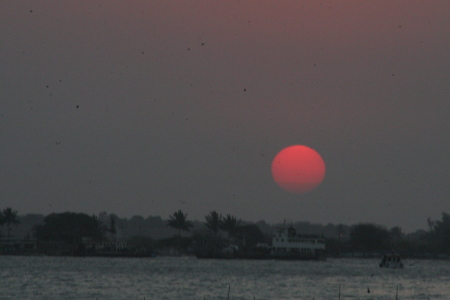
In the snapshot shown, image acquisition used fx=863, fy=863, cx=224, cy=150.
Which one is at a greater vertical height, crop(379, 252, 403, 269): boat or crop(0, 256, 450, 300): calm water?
crop(379, 252, 403, 269): boat

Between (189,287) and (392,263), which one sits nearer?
(189,287)

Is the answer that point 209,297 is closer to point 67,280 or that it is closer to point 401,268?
point 67,280

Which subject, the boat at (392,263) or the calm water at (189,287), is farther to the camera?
the boat at (392,263)

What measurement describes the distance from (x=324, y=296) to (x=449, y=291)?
21.1 metres

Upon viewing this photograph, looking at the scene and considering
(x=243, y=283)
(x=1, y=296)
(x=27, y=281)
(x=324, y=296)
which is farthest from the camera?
(x=243, y=283)

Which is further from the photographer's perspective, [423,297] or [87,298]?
[423,297]

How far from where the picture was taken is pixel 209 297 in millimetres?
84500

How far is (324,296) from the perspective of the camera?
296ft

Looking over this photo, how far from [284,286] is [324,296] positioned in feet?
46.5

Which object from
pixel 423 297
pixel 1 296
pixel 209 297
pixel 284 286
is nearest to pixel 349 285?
pixel 284 286

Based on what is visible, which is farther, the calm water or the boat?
the boat

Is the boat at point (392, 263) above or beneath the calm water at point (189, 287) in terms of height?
above

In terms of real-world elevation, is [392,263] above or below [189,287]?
above

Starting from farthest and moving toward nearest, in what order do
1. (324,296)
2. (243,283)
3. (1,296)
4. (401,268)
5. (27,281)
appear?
(401,268) < (243,283) < (27,281) < (324,296) < (1,296)
